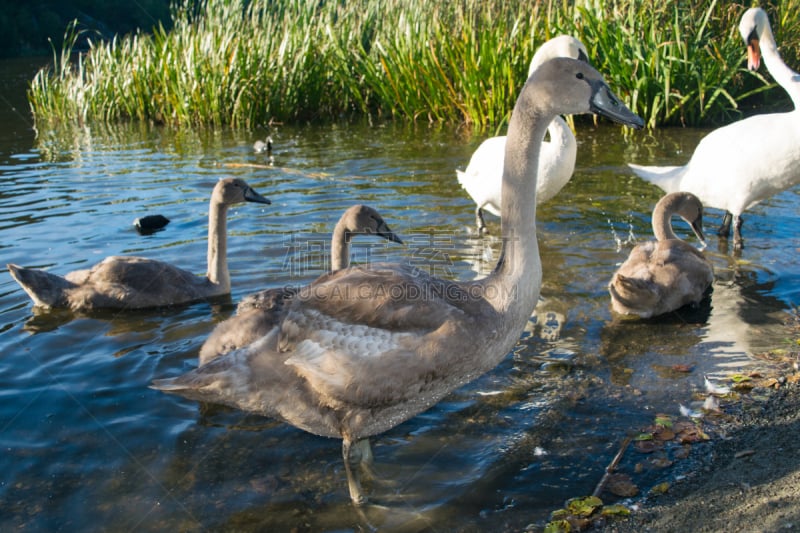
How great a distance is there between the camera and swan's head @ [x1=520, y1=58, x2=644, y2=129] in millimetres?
3938

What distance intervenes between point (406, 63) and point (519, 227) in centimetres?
1056

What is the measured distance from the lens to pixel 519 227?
13.1 ft

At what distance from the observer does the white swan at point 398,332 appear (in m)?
3.73

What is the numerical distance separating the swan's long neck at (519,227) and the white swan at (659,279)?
2092mm

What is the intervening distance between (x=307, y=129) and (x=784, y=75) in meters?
9.46

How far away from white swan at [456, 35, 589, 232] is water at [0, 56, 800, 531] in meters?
0.45

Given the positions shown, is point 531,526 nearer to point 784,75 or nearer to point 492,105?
point 784,75

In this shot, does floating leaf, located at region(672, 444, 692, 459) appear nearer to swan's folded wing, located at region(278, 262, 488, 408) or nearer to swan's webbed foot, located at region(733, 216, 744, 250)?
swan's folded wing, located at region(278, 262, 488, 408)

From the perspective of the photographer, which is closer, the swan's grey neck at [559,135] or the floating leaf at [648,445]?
the floating leaf at [648,445]

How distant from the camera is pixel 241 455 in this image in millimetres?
4336

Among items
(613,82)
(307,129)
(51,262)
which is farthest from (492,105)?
(51,262)

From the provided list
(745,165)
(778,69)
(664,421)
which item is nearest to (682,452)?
(664,421)

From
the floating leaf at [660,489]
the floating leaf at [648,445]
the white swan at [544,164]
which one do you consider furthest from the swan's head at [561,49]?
the floating leaf at [660,489]

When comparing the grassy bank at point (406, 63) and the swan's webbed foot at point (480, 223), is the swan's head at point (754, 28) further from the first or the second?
the swan's webbed foot at point (480, 223)
